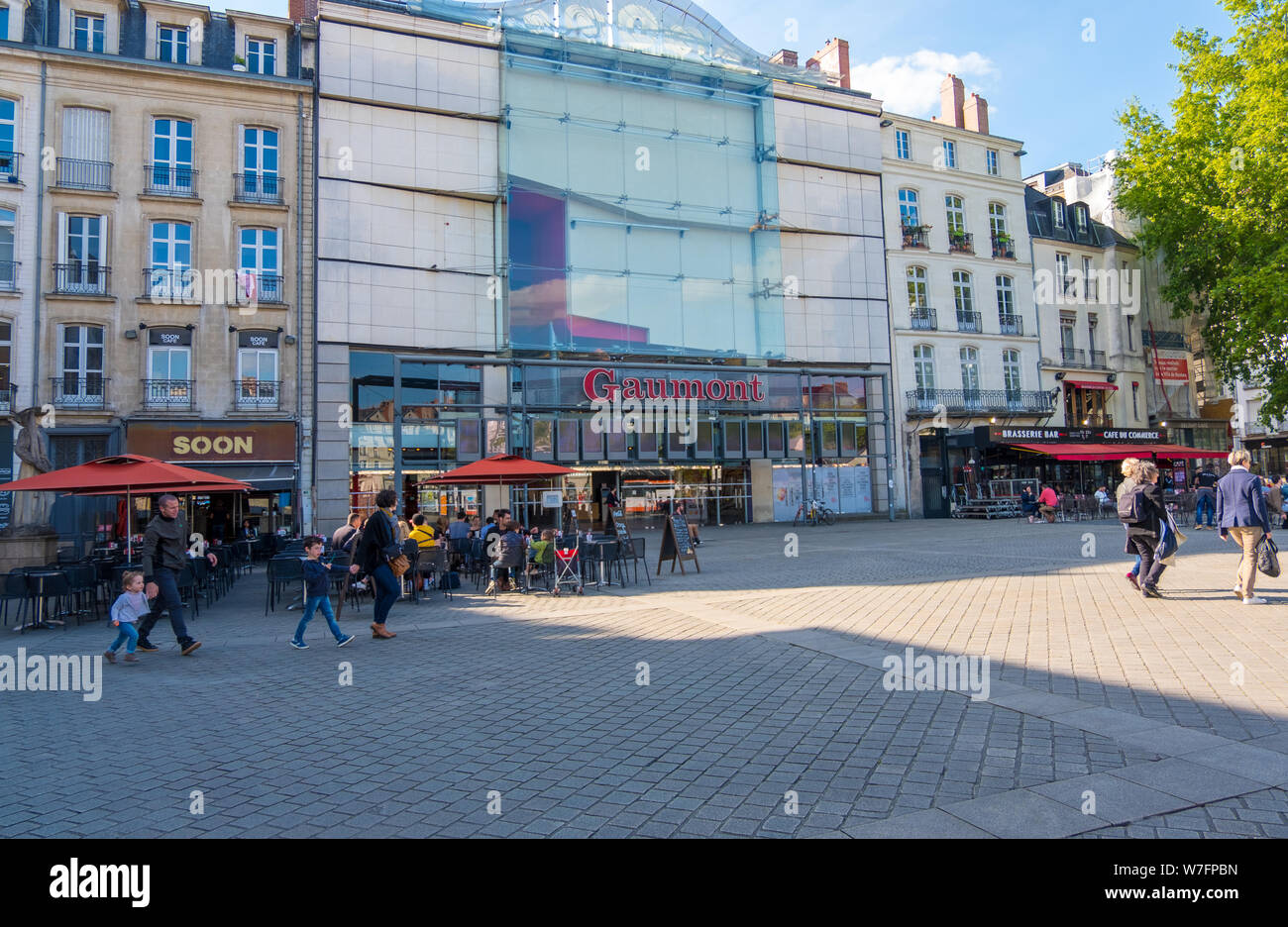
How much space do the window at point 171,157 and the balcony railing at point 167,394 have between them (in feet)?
20.4

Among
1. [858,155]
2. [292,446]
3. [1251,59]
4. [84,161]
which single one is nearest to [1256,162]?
[1251,59]

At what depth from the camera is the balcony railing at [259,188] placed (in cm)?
2562

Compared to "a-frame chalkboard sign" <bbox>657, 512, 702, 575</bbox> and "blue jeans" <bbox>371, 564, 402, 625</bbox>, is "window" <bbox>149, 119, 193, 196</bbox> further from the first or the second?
"blue jeans" <bbox>371, 564, 402, 625</bbox>

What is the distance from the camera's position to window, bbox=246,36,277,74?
86.7ft

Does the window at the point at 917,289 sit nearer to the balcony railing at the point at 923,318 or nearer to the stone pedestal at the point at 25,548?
the balcony railing at the point at 923,318

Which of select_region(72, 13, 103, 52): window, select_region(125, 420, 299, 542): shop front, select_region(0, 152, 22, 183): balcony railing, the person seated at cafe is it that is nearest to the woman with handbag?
the person seated at cafe

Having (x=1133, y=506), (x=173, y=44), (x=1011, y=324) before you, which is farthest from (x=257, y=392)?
(x=1011, y=324)

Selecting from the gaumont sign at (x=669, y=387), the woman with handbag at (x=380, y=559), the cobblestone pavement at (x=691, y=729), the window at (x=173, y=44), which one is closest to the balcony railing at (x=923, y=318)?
the gaumont sign at (x=669, y=387)

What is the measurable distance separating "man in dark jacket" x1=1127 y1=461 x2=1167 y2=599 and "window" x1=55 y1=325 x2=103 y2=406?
2665 cm
